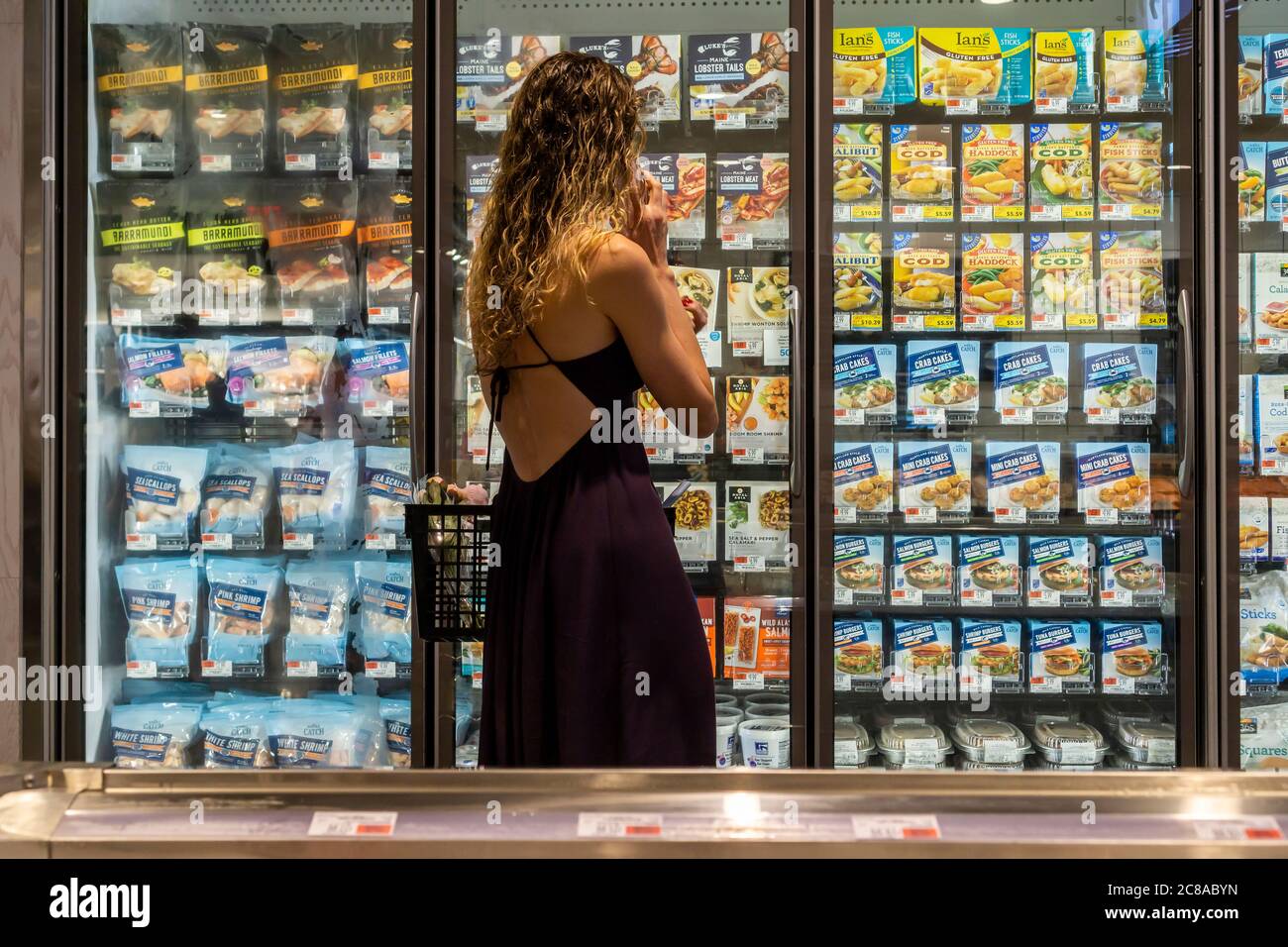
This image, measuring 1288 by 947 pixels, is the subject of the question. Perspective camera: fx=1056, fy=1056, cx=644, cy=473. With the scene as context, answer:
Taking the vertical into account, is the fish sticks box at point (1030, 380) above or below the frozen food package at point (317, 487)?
above

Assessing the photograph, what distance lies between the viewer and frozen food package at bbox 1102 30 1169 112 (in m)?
2.75

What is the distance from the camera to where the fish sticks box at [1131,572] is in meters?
2.83

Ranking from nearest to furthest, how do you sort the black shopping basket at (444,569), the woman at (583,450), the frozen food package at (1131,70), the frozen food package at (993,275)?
the woman at (583,450)
the black shopping basket at (444,569)
the frozen food package at (1131,70)
the frozen food package at (993,275)

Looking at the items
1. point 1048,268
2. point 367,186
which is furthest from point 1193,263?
point 367,186

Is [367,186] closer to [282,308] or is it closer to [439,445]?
[282,308]

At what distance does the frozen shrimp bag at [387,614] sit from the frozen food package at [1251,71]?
2566 millimetres

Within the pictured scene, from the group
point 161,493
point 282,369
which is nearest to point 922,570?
point 282,369

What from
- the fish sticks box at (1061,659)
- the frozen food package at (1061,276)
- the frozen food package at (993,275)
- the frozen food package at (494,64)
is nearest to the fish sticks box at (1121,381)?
the frozen food package at (1061,276)

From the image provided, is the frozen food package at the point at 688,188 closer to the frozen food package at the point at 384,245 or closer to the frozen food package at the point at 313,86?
the frozen food package at the point at 384,245

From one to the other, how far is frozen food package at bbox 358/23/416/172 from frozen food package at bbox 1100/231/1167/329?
191 centimetres

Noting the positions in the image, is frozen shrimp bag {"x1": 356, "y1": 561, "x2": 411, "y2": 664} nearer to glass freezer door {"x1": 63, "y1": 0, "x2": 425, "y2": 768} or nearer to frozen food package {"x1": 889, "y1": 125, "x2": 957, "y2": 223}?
glass freezer door {"x1": 63, "y1": 0, "x2": 425, "y2": 768}

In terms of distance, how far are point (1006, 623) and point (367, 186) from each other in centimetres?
215

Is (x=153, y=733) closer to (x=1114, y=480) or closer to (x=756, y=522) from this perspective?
(x=756, y=522)

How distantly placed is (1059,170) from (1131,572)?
110 cm
